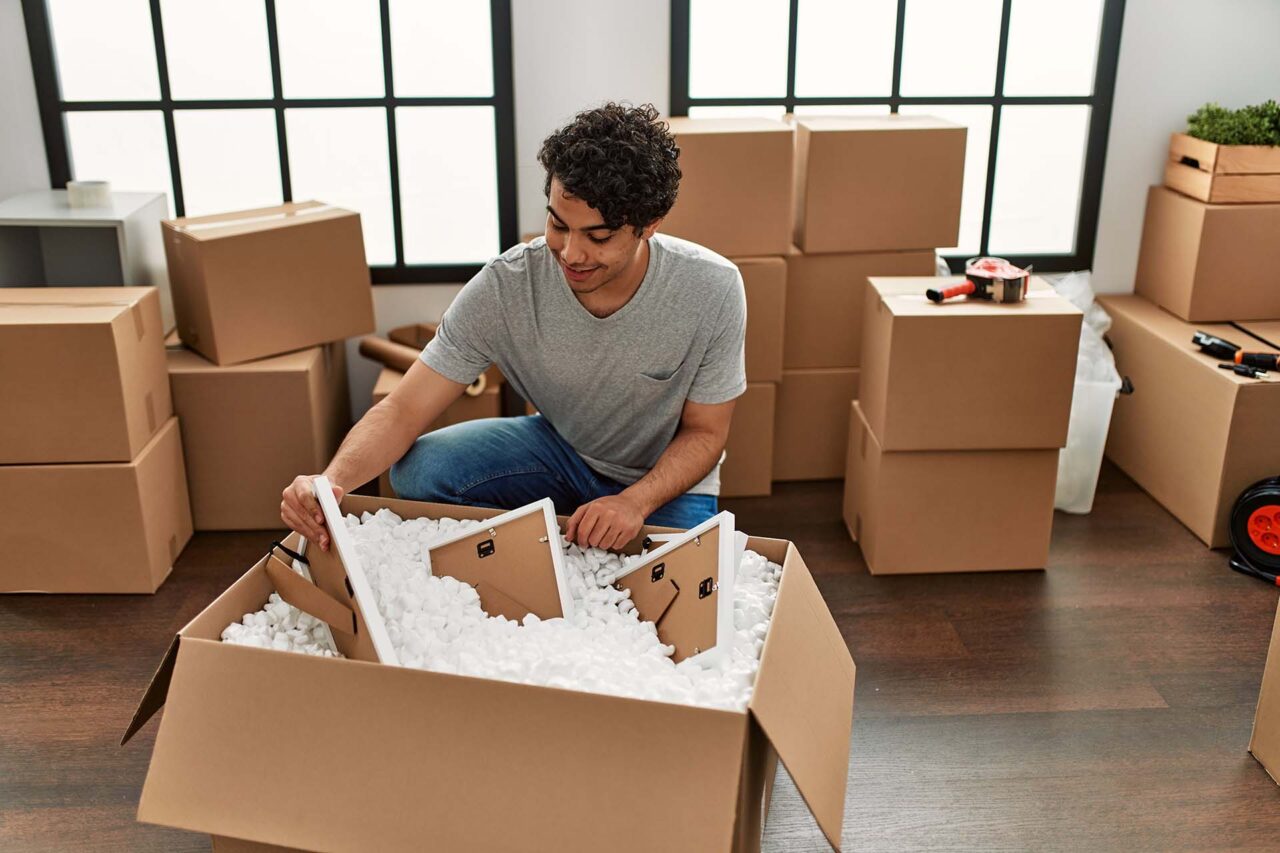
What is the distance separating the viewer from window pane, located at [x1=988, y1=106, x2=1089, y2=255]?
322 centimetres

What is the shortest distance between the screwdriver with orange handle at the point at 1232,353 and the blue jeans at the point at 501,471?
4.62 ft

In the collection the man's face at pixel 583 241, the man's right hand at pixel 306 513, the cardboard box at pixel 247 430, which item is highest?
the man's face at pixel 583 241

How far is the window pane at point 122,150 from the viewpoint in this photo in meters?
3.00

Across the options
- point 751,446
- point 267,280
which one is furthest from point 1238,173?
point 267,280

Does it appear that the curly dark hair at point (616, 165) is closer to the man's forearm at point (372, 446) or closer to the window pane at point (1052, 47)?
the man's forearm at point (372, 446)

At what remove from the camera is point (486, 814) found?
48.2 inches

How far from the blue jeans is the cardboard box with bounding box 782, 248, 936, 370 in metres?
1.00

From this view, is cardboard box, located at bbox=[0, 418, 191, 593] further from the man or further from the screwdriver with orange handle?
the screwdriver with orange handle

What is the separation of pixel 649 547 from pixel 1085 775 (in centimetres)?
88

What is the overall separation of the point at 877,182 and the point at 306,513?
1.80 m

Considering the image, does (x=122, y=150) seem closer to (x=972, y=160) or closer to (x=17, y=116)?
(x=17, y=116)

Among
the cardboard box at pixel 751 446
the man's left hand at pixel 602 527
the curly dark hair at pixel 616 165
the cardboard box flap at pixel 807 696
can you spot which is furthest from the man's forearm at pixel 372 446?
the cardboard box at pixel 751 446

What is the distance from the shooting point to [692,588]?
146 cm

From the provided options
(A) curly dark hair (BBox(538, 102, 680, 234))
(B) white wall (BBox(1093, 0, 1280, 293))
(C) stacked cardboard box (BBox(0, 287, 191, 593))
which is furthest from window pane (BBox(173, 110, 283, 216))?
(B) white wall (BBox(1093, 0, 1280, 293))
